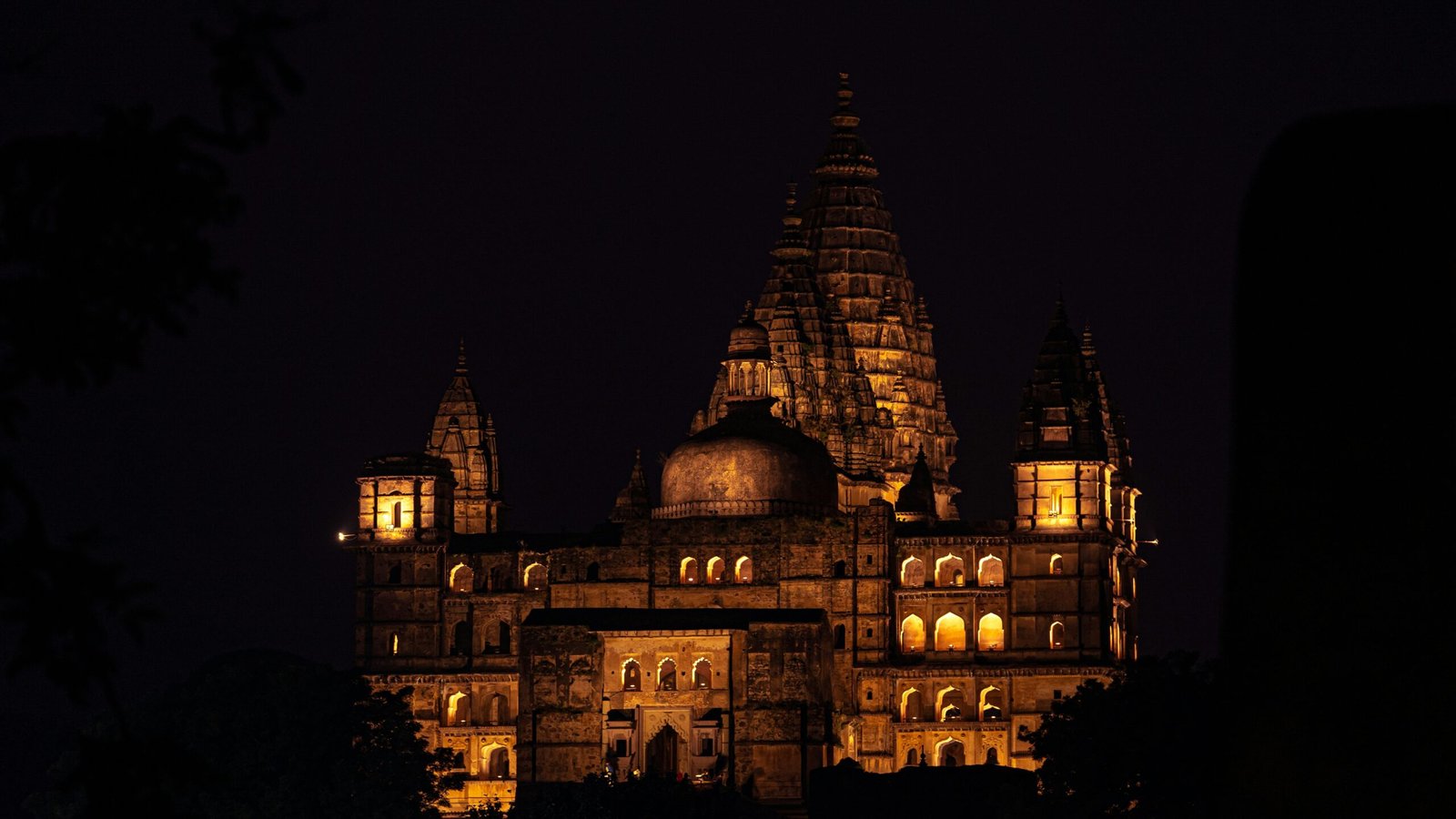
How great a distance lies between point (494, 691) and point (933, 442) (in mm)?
22612

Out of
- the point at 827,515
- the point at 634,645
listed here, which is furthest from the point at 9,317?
the point at 827,515

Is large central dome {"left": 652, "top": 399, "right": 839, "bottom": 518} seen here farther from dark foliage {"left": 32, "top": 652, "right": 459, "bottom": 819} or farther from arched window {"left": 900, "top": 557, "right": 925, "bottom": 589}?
dark foliage {"left": 32, "top": 652, "right": 459, "bottom": 819}

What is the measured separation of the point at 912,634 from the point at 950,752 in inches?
144

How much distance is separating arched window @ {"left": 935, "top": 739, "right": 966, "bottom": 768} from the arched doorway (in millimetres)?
7803

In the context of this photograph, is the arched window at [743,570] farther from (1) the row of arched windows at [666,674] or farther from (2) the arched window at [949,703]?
(2) the arched window at [949,703]

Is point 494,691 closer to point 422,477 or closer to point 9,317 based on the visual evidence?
point 422,477

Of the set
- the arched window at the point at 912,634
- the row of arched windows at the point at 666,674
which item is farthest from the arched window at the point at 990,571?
the row of arched windows at the point at 666,674

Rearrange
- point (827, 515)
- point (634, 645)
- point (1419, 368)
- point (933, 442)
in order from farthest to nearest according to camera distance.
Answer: point (933, 442), point (827, 515), point (634, 645), point (1419, 368)

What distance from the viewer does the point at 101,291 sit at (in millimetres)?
8906

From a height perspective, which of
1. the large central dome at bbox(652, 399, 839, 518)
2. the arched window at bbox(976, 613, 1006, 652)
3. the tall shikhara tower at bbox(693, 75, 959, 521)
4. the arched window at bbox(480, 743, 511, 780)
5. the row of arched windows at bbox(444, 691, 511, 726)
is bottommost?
the arched window at bbox(480, 743, 511, 780)

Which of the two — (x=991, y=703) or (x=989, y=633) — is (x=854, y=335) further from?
(x=991, y=703)

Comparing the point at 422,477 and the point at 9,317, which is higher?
the point at 422,477

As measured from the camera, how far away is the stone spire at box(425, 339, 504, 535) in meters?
90.6

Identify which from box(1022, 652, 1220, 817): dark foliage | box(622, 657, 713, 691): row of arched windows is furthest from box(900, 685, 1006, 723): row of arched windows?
box(1022, 652, 1220, 817): dark foliage
